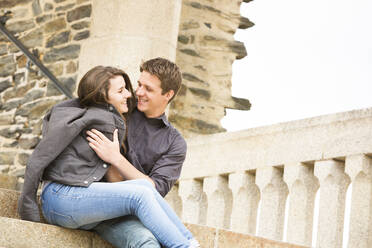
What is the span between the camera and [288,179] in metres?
4.79

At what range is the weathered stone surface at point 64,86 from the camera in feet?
23.3

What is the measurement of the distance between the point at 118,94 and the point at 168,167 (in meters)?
0.38

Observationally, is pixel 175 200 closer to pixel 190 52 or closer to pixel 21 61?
pixel 190 52

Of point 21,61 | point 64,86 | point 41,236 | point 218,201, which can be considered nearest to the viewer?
point 41,236

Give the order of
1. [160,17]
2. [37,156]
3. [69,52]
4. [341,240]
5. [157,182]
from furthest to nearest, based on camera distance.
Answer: [69,52] < [160,17] < [341,240] < [157,182] < [37,156]

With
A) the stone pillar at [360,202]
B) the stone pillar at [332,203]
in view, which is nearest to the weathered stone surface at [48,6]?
the stone pillar at [332,203]

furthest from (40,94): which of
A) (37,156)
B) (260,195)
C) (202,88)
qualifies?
(37,156)

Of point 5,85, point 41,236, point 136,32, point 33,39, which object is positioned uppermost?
point 33,39

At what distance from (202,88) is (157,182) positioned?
3950 mm

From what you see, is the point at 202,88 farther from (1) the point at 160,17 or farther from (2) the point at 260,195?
(2) the point at 260,195

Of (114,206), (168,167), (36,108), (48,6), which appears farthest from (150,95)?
(48,6)

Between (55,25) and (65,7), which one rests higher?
(65,7)

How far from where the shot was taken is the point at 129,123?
3773 millimetres

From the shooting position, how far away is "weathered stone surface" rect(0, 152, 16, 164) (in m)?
7.66
